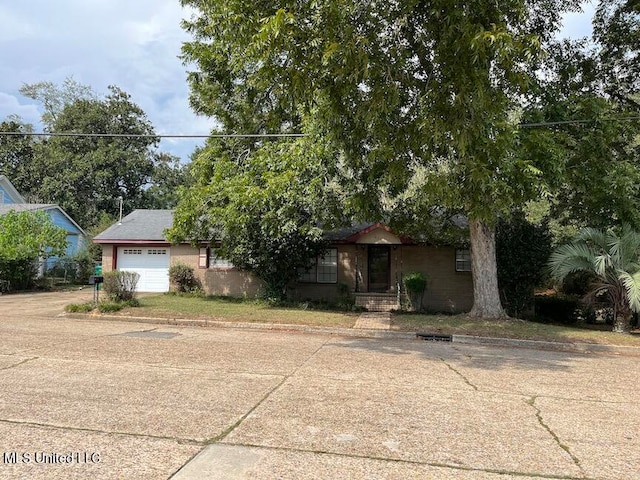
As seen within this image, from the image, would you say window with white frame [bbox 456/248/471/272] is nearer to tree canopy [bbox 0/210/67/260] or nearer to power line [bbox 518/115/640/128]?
power line [bbox 518/115/640/128]

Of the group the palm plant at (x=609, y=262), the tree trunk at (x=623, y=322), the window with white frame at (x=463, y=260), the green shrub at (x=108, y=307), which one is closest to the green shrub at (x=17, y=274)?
the green shrub at (x=108, y=307)

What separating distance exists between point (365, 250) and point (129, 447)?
1471cm

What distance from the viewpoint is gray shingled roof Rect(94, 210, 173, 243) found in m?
20.4

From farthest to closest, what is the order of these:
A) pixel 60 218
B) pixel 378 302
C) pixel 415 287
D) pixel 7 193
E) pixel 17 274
Result: pixel 7 193, pixel 60 218, pixel 17 274, pixel 378 302, pixel 415 287

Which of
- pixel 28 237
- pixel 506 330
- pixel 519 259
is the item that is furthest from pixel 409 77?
pixel 28 237

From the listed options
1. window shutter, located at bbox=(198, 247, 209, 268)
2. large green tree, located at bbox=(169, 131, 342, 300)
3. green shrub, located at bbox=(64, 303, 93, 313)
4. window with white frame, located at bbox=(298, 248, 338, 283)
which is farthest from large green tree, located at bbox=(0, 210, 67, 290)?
window with white frame, located at bbox=(298, 248, 338, 283)

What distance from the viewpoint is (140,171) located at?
43.5 metres

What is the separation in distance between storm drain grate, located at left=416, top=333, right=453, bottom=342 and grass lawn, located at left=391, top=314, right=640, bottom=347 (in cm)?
20

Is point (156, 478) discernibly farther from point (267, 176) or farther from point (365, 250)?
point (365, 250)

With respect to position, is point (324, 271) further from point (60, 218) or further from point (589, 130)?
point (60, 218)

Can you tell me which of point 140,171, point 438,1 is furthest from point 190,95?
point 140,171

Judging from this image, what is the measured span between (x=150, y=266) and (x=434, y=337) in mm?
13496

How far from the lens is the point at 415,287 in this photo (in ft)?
54.4

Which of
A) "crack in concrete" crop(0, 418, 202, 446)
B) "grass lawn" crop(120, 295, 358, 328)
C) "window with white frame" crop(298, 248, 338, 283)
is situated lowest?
"crack in concrete" crop(0, 418, 202, 446)
